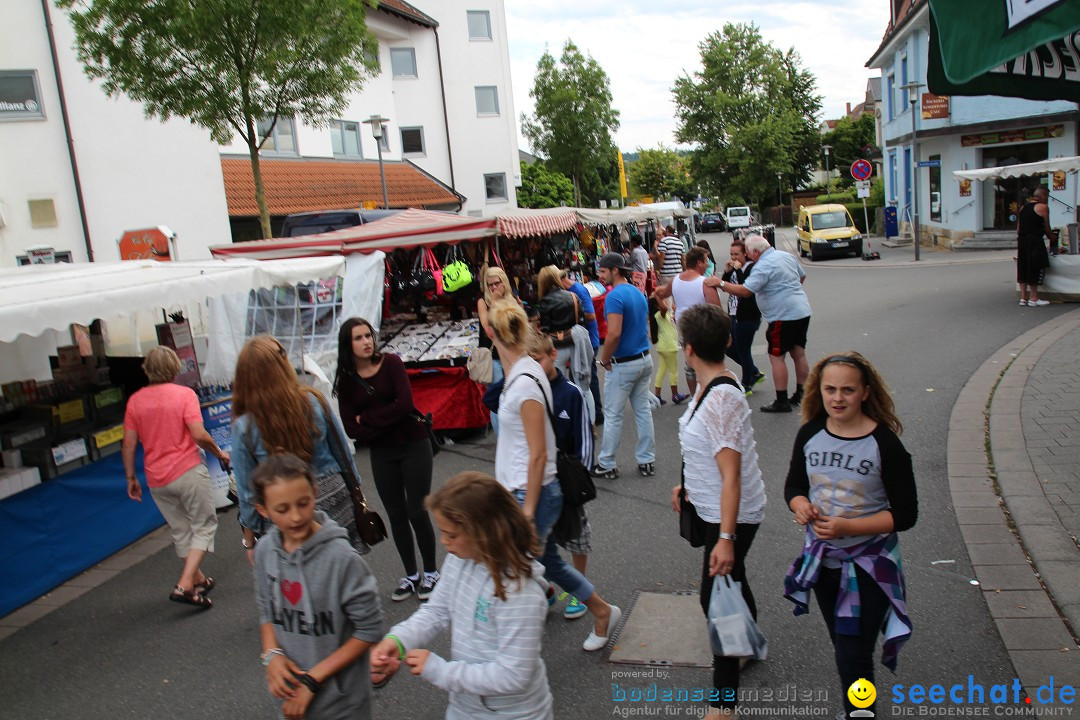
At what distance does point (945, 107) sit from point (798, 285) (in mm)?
22650

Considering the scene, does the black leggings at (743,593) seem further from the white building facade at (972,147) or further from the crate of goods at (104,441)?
the white building facade at (972,147)

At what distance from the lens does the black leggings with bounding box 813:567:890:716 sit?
3061mm

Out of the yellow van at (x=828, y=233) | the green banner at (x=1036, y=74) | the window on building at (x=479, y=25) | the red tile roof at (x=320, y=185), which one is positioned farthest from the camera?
the window on building at (x=479, y=25)

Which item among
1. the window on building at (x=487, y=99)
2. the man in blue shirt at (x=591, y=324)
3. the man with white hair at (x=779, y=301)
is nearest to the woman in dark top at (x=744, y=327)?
the man with white hair at (x=779, y=301)

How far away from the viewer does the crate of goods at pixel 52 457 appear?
19.3 feet

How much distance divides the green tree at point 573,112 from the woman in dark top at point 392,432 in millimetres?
39818

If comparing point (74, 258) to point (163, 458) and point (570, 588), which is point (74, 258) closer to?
point (163, 458)

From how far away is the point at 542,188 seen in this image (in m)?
43.2

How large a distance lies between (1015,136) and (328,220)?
22172 millimetres

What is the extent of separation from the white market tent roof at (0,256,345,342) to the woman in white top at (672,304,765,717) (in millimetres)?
3844

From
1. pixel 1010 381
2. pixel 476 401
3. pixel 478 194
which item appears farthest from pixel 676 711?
pixel 478 194

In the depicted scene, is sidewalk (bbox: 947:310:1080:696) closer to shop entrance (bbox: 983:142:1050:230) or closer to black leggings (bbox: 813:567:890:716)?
black leggings (bbox: 813:567:890:716)

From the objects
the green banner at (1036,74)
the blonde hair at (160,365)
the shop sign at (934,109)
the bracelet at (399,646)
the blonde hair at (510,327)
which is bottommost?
the bracelet at (399,646)

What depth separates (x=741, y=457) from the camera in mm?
3363
